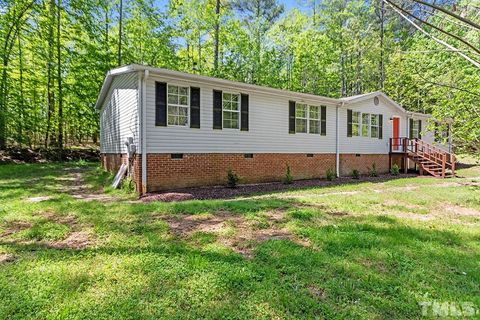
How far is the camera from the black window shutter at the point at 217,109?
9.94 metres

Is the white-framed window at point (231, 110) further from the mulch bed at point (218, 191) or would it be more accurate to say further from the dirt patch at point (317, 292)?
the dirt patch at point (317, 292)

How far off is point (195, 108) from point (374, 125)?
35.0 feet

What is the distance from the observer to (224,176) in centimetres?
1025

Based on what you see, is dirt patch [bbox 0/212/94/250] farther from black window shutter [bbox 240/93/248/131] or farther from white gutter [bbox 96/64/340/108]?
black window shutter [bbox 240/93/248/131]

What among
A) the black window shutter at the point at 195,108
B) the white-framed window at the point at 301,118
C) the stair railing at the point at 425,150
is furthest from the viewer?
the stair railing at the point at 425,150

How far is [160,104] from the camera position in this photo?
8844mm

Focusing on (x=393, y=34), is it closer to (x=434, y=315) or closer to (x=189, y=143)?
(x=189, y=143)

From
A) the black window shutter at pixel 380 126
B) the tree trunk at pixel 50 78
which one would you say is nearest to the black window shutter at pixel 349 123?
the black window shutter at pixel 380 126

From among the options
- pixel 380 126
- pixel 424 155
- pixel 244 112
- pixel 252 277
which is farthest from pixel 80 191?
pixel 424 155

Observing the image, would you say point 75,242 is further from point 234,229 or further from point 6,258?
point 234,229

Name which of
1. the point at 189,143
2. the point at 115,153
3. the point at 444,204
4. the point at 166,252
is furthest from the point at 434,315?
the point at 115,153

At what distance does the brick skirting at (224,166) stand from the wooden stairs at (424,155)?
112 inches

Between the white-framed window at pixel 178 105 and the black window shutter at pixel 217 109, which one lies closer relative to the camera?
the white-framed window at pixel 178 105

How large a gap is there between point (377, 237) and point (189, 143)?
6.39 m
